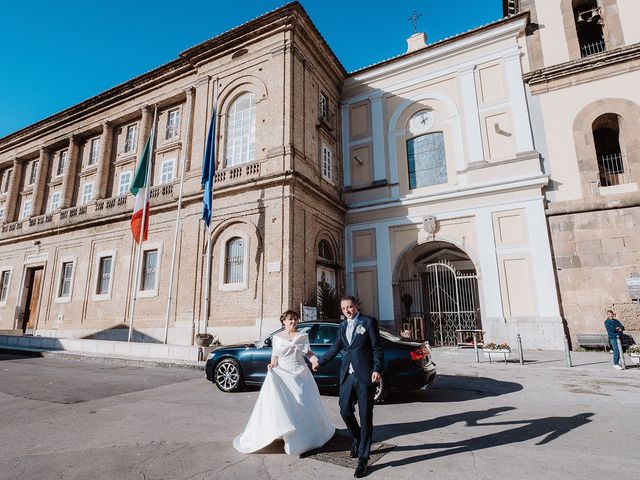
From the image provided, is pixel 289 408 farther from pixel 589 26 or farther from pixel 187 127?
pixel 589 26

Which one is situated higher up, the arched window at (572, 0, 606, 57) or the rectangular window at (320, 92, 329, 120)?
the arched window at (572, 0, 606, 57)

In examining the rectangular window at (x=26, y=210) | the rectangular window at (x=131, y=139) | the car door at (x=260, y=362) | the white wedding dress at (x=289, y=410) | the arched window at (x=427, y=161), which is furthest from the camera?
the rectangular window at (x=26, y=210)

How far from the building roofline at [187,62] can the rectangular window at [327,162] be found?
4984mm

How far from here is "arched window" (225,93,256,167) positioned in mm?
16906

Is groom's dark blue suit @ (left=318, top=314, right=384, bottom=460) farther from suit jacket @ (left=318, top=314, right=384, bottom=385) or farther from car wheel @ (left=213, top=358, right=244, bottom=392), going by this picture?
car wheel @ (left=213, top=358, right=244, bottom=392)

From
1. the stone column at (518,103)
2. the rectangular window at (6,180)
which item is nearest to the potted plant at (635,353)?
the stone column at (518,103)

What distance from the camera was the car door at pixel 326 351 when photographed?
7.34 meters

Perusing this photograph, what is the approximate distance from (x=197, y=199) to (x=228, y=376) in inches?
419

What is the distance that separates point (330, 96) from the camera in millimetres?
19656

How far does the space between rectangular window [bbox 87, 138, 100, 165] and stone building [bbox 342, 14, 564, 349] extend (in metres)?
16.1

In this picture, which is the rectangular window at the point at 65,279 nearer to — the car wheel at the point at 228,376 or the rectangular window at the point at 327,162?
the rectangular window at the point at 327,162

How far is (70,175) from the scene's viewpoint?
2381 cm

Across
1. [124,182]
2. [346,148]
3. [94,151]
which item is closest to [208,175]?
[346,148]

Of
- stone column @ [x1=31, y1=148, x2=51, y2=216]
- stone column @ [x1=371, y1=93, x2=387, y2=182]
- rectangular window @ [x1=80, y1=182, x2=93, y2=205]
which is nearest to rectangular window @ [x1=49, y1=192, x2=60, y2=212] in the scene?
stone column @ [x1=31, y1=148, x2=51, y2=216]
